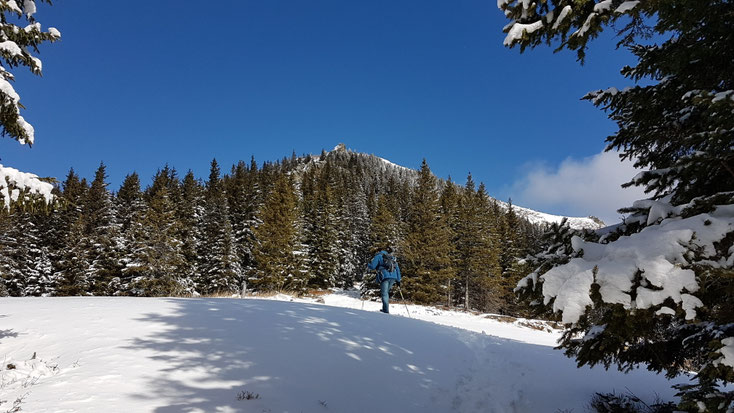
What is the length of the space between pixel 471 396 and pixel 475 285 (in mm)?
29128

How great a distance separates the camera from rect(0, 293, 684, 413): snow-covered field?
13.3 ft

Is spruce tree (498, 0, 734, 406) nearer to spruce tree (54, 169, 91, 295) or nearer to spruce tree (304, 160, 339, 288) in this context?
spruce tree (304, 160, 339, 288)

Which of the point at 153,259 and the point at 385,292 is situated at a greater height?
the point at 153,259

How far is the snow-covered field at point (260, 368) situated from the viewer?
4.04m

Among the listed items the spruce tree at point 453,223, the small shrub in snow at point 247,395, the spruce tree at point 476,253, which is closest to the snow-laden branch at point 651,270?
the small shrub in snow at point 247,395

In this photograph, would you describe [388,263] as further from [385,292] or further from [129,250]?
[129,250]

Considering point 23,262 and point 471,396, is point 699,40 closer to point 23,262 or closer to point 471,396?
point 471,396

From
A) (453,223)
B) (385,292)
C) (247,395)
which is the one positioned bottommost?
(247,395)

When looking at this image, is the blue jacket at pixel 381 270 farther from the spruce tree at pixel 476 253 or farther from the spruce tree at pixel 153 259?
the spruce tree at pixel 153 259

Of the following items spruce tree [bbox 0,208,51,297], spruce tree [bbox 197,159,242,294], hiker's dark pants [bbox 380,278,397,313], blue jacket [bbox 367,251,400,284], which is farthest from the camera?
spruce tree [bbox 197,159,242,294]

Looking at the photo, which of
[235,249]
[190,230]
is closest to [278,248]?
[235,249]

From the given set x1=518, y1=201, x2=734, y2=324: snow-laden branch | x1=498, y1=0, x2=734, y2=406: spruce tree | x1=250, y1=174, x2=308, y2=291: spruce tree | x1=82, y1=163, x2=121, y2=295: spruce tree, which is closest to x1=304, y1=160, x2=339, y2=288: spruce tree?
x1=250, y1=174, x2=308, y2=291: spruce tree

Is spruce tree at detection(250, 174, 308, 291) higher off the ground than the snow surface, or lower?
higher

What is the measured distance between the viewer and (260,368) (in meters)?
4.95
